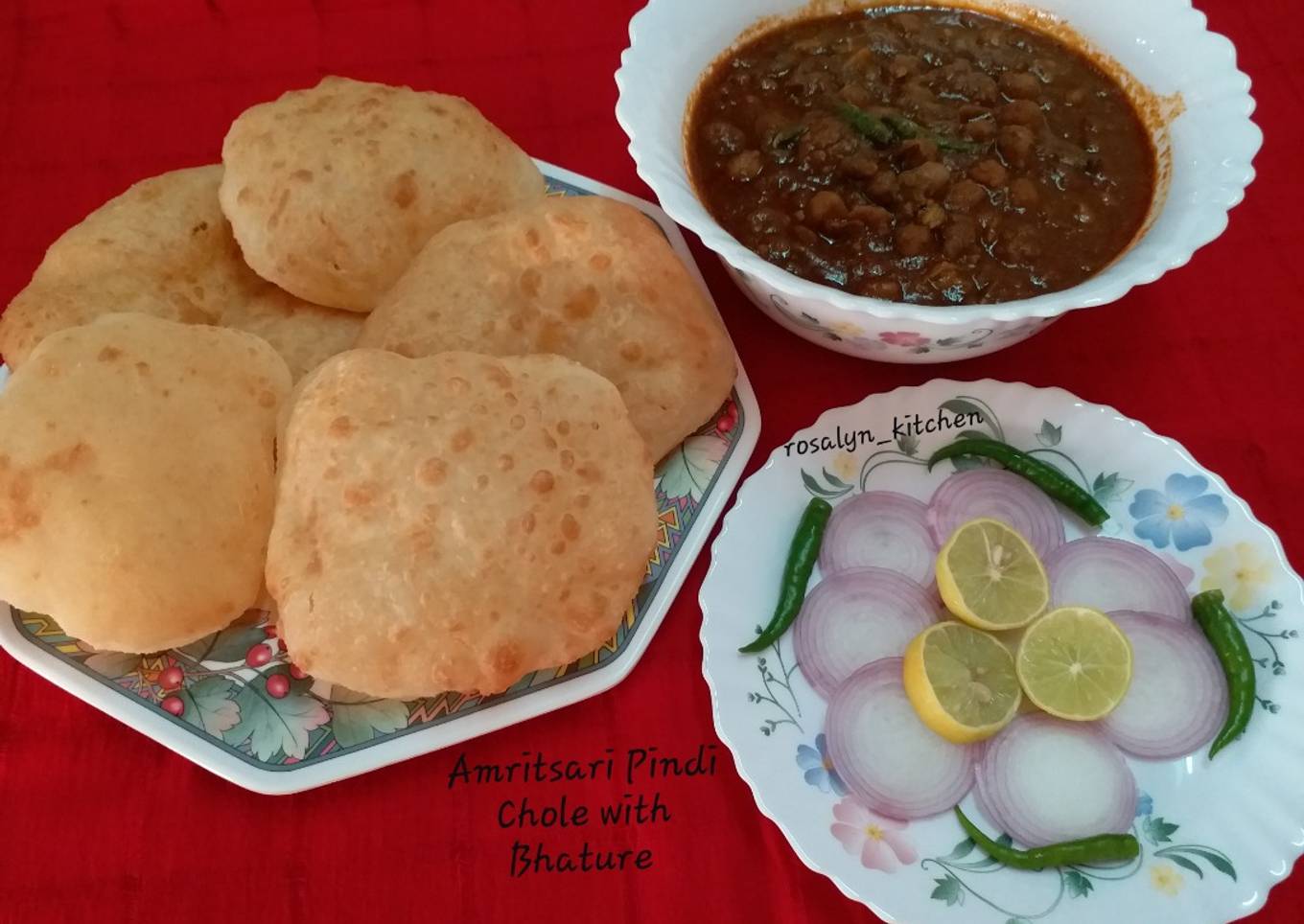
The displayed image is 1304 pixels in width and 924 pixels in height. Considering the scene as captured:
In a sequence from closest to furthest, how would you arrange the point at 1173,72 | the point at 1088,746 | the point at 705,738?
1. the point at 1088,746
2. the point at 705,738
3. the point at 1173,72

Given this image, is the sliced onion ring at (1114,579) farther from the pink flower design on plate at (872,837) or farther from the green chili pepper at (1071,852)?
the pink flower design on plate at (872,837)

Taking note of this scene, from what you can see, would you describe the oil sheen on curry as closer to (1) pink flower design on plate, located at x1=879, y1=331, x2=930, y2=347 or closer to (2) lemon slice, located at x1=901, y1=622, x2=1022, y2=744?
(1) pink flower design on plate, located at x1=879, y1=331, x2=930, y2=347

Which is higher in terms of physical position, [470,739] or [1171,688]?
[1171,688]

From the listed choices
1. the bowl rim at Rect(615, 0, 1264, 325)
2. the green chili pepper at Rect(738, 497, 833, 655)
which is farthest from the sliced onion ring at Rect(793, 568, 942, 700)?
the bowl rim at Rect(615, 0, 1264, 325)

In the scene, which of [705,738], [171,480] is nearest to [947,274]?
[705,738]

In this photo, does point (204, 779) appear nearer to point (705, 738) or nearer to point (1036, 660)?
point (705, 738)

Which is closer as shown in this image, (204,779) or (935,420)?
(204,779)

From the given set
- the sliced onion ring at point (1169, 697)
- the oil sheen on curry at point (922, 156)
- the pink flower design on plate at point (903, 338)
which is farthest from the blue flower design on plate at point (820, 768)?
the oil sheen on curry at point (922, 156)
